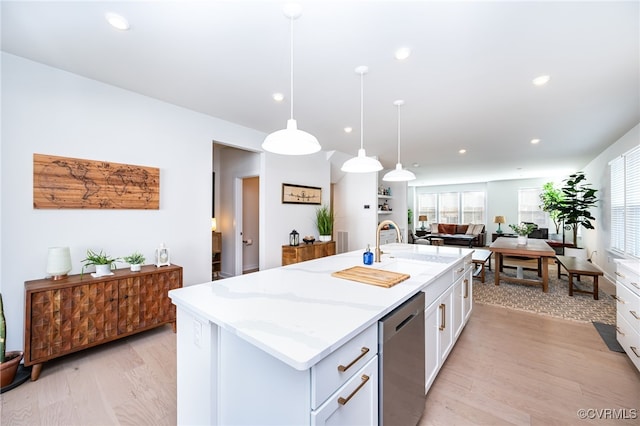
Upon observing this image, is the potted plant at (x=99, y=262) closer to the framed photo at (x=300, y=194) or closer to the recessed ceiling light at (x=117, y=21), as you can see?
the recessed ceiling light at (x=117, y=21)

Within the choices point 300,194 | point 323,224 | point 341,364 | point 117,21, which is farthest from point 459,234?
point 117,21

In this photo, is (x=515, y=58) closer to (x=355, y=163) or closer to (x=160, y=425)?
(x=355, y=163)

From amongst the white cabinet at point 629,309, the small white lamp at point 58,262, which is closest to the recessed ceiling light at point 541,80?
the white cabinet at point 629,309

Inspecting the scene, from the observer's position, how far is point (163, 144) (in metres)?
2.99

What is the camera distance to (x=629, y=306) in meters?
2.14

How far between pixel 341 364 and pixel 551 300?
14.4ft

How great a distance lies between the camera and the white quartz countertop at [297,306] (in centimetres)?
88

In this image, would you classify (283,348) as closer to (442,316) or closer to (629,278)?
(442,316)

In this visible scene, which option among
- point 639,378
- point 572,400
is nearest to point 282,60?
point 572,400

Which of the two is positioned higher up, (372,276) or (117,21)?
(117,21)

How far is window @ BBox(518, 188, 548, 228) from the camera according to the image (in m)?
9.32

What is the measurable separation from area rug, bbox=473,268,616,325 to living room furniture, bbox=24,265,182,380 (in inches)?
161

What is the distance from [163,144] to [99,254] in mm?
1332

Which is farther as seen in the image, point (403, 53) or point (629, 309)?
point (629, 309)
